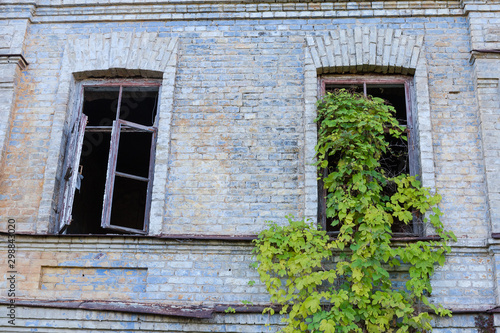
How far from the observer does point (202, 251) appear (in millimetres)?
5980

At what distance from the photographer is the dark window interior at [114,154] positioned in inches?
279

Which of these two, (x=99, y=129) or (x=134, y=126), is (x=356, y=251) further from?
(x=99, y=129)

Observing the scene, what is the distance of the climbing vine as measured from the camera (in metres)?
5.51

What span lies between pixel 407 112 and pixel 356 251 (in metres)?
1.85

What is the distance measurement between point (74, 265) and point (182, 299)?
1153mm

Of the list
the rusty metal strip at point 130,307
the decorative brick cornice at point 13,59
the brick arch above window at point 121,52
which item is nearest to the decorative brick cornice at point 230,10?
the brick arch above window at point 121,52

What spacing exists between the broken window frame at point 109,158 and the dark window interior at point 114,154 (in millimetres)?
65

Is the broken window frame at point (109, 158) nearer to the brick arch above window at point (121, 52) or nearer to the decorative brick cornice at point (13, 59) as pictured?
the brick arch above window at point (121, 52)

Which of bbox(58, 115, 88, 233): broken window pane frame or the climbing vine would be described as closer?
the climbing vine

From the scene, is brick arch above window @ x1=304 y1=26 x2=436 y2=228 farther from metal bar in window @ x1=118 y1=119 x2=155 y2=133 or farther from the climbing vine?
metal bar in window @ x1=118 y1=119 x2=155 y2=133

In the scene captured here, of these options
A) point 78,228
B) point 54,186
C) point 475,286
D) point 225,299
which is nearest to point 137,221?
point 78,228

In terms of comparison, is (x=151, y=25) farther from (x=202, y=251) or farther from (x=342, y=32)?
(x=202, y=251)

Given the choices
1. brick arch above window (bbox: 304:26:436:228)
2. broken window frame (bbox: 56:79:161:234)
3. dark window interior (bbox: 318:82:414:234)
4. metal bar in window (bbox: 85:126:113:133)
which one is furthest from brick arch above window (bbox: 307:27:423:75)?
metal bar in window (bbox: 85:126:113:133)

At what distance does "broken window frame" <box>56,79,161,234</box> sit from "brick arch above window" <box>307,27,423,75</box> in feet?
6.27
